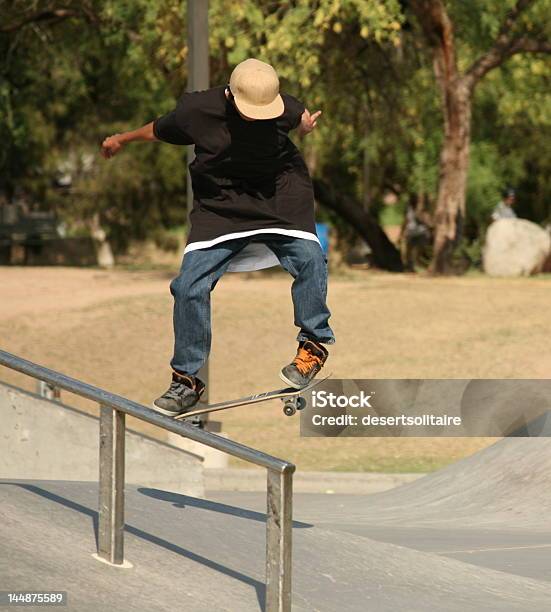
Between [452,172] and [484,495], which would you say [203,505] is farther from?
[452,172]

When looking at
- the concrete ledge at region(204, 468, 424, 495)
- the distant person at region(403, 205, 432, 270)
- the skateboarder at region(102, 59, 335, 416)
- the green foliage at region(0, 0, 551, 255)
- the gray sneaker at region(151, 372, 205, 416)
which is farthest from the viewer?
the distant person at region(403, 205, 432, 270)

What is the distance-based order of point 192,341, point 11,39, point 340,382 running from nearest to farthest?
point 192,341 < point 340,382 < point 11,39

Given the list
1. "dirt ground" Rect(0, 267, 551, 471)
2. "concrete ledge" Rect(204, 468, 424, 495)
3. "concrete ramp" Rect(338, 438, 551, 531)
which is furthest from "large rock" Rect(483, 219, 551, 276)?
"concrete ramp" Rect(338, 438, 551, 531)

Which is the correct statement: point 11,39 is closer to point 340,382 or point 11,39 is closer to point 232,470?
point 232,470

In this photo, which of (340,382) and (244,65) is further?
(340,382)

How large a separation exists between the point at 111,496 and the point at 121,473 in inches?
4.7

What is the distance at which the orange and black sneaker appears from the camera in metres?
7.49

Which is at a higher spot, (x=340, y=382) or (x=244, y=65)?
(x=244, y=65)

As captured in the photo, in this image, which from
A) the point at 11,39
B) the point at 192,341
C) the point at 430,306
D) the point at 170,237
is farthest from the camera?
the point at 170,237

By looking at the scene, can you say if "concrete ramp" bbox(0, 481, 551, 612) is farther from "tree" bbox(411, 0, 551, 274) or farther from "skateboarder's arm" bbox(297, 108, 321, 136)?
"tree" bbox(411, 0, 551, 274)

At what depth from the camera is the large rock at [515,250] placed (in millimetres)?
25906

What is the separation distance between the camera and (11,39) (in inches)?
1196

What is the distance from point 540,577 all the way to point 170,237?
39.3 m

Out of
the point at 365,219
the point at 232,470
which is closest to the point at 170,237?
the point at 365,219
